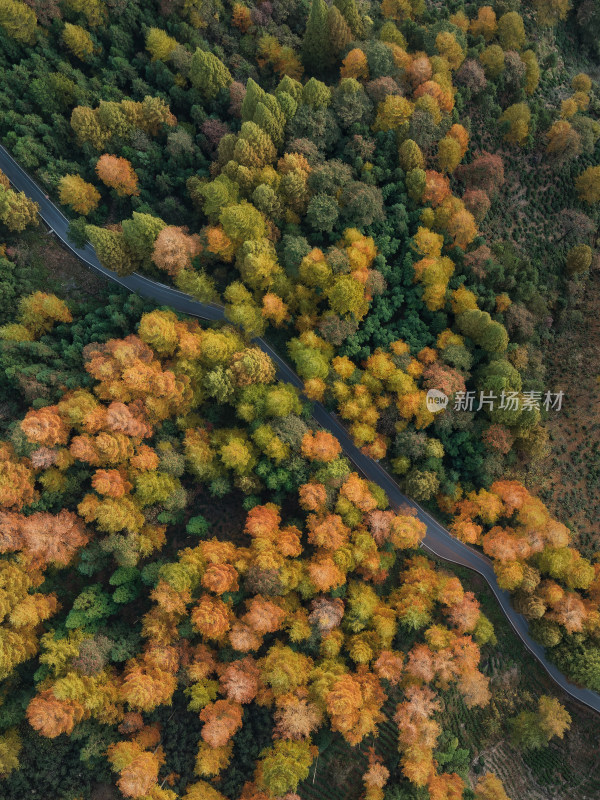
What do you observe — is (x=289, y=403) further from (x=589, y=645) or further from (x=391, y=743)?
(x=589, y=645)

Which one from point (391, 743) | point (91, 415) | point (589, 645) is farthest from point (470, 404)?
point (91, 415)

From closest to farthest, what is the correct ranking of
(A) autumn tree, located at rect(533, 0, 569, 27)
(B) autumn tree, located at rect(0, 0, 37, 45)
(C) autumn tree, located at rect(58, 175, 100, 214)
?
(B) autumn tree, located at rect(0, 0, 37, 45) < (C) autumn tree, located at rect(58, 175, 100, 214) < (A) autumn tree, located at rect(533, 0, 569, 27)

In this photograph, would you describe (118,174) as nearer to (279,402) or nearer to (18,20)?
(18,20)

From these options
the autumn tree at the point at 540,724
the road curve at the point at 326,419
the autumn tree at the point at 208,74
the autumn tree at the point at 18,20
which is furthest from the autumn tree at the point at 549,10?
the autumn tree at the point at 540,724

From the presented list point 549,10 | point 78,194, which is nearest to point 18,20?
point 78,194

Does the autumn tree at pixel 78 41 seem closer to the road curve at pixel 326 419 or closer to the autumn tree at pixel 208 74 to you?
the autumn tree at pixel 208 74

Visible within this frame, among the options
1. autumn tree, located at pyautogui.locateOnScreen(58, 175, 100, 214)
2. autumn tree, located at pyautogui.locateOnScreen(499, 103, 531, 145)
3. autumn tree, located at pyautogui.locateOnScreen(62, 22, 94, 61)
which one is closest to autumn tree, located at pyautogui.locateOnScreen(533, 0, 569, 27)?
autumn tree, located at pyautogui.locateOnScreen(499, 103, 531, 145)

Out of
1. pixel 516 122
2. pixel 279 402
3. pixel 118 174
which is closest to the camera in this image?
pixel 279 402

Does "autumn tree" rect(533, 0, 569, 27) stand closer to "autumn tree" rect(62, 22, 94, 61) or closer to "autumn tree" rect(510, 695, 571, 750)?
"autumn tree" rect(62, 22, 94, 61)
